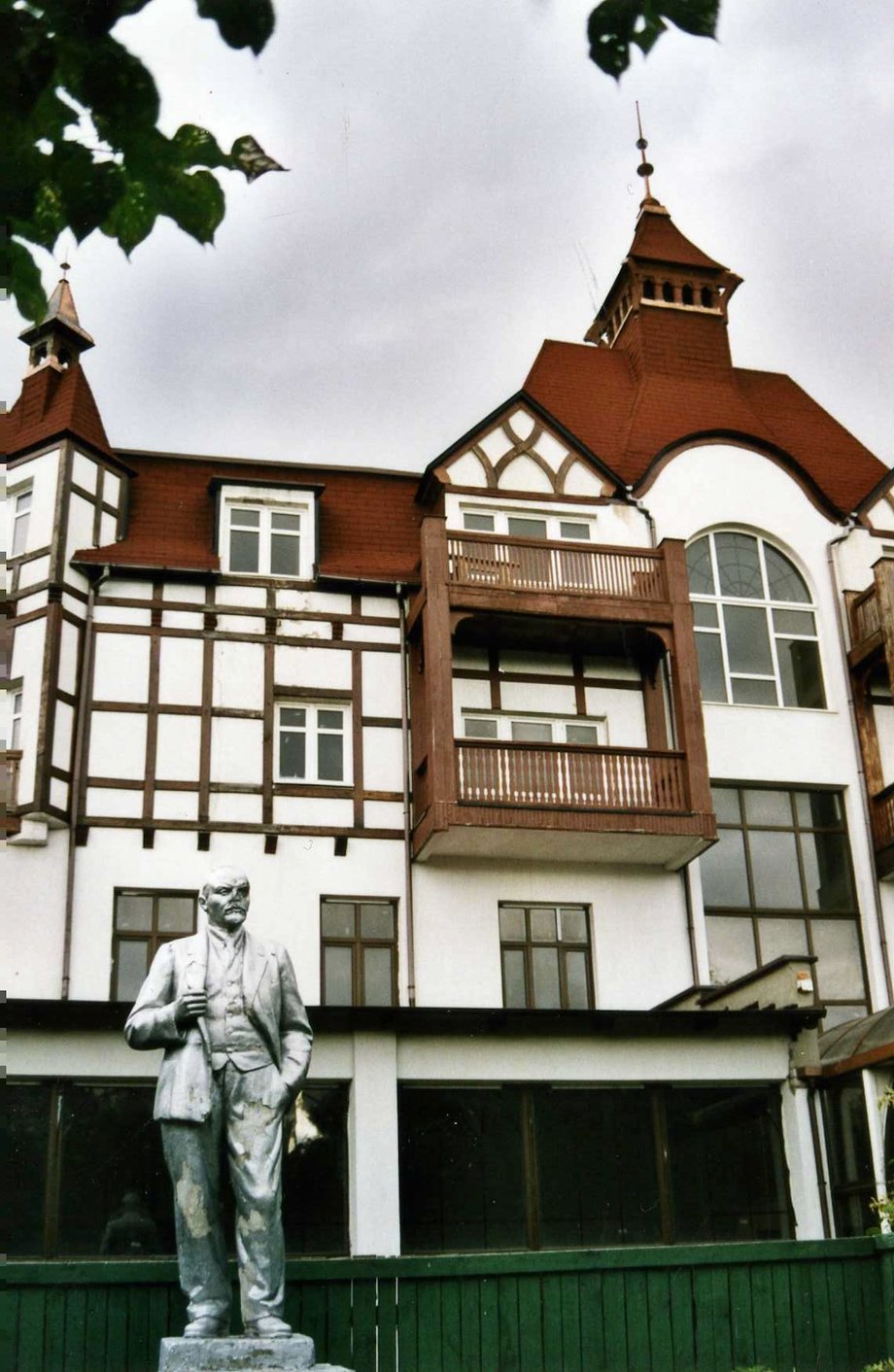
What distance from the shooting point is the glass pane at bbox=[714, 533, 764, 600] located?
25.2m

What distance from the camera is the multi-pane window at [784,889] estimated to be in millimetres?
22766

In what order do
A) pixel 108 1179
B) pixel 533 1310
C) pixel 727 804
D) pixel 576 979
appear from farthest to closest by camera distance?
pixel 727 804 → pixel 576 979 → pixel 108 1179 → pixel 533 1310

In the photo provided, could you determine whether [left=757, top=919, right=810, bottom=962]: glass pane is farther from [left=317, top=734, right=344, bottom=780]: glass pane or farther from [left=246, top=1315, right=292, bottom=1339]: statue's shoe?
[left=246, top=1315, right=292, bottom=1339]: statue's shoe

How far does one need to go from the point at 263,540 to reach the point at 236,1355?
16631 millimetres

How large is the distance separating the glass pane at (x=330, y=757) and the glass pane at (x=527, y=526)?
4456 mm

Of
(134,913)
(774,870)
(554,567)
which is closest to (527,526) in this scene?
(554,567)

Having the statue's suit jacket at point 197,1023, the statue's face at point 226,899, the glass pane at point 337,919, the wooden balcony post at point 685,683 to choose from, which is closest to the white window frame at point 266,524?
the glass pane at point 337,919

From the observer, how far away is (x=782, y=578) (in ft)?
83.6

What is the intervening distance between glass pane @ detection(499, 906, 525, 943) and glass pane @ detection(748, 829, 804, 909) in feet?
11.7

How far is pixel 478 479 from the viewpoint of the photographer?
2473cm

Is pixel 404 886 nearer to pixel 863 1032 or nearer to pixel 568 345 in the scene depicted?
pixel 863 1032

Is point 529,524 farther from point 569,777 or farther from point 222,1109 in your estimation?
point 222,1109

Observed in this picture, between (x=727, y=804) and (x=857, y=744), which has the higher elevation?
(x=857, y=744)

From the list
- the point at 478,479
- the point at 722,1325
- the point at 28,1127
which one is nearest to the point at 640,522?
the point at 478,479
